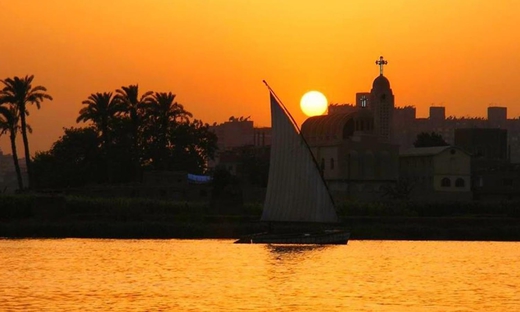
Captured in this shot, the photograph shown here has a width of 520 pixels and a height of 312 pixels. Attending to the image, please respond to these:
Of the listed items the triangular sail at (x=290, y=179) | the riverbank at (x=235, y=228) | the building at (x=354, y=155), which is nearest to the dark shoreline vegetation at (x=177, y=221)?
the riverbank at (x=235, y=228)

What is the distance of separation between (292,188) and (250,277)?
23.8 m

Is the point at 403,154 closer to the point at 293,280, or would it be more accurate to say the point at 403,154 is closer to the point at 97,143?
the point at 97,143

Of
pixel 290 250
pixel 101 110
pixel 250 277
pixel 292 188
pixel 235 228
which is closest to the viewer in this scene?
pixel 250 277

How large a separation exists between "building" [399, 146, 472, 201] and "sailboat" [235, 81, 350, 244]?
53132 millimetres

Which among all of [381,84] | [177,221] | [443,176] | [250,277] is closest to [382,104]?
[381,84]

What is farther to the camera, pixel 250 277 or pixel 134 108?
pixel 134 108

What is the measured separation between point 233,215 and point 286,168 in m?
21.1

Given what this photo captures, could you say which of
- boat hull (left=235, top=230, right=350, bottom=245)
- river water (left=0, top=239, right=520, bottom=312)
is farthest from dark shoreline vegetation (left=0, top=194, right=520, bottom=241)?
boat hull (left=235, top=230, right=350, bottom=245)

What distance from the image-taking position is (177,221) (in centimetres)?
10356

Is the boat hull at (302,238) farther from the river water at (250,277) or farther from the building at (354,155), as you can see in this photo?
the building at (354,155)

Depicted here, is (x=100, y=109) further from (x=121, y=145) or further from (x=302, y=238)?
(x=302, y=238)

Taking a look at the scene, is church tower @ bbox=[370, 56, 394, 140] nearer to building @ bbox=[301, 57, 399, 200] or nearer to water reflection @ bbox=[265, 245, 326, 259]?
building @ bbox=[301, 57, 399, 200]

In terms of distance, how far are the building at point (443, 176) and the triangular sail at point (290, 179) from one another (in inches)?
2108

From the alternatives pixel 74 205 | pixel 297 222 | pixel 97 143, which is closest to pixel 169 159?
pixel 97 143
